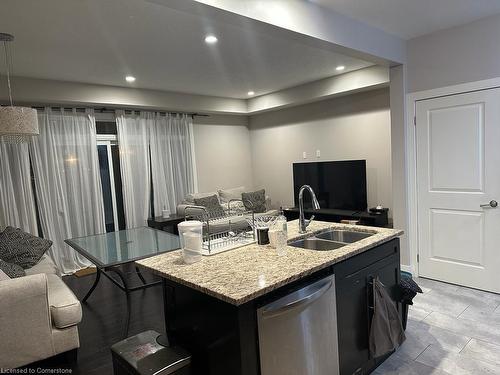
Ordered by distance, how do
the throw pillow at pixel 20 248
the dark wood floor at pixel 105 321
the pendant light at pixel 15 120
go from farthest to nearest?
the throw pillow at pixel 20 248 → the pendant light at pixel 15 120 → the dark wood floor at pixel 105 321

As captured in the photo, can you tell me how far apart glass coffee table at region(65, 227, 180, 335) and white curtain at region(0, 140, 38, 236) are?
128 centimetres

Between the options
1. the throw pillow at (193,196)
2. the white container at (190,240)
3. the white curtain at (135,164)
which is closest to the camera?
the white container at (190,240)

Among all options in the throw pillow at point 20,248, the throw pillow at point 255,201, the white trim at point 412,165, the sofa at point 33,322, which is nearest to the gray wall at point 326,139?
the throw pillow at point 255,201

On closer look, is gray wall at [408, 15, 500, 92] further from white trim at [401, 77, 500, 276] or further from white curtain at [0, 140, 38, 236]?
white curtain at [0, 140, 38, 236]

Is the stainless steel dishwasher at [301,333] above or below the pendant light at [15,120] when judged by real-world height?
below

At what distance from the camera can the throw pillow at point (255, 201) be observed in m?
6.13

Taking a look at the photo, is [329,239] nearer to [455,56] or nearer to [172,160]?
[455,56]

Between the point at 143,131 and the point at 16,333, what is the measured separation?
3.87m

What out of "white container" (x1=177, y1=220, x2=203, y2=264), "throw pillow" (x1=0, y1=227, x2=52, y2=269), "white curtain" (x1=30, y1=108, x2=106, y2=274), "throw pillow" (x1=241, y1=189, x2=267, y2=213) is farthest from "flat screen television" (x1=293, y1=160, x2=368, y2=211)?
"throw pillow" (x1=0, y1=227, x2=52, y2=269)

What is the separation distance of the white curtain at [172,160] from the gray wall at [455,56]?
3.82 metres

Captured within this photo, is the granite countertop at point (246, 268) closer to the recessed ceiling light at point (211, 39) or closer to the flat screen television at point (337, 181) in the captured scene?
the recessed ceiling light at point (211, 39)

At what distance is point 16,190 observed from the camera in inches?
180

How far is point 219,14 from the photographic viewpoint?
2.16 m

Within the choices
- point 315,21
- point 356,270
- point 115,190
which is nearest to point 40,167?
point 115,190
